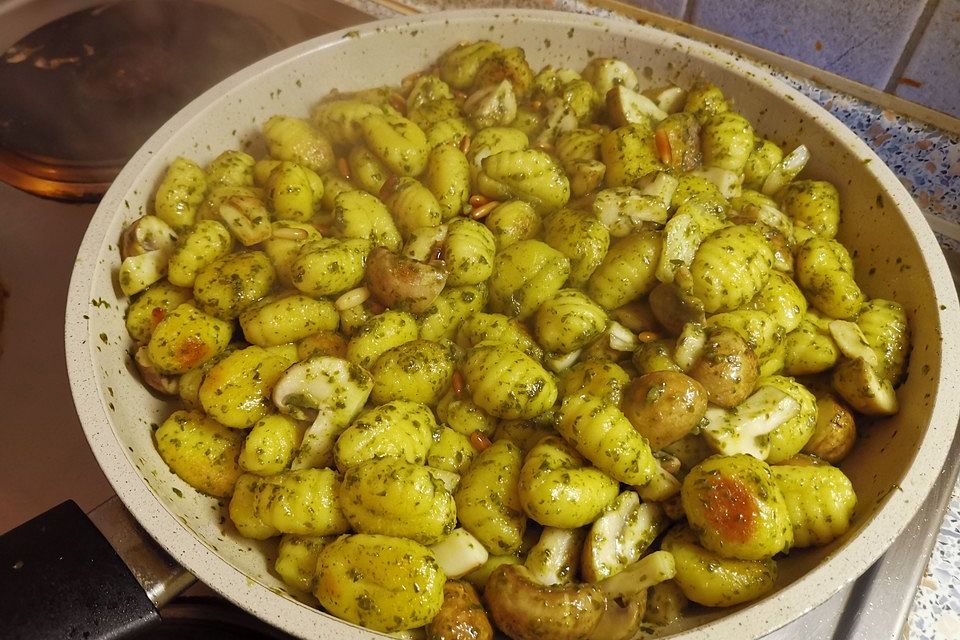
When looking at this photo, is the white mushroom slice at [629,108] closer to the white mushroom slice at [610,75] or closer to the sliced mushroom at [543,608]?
the white mushroom slice at [610,75]

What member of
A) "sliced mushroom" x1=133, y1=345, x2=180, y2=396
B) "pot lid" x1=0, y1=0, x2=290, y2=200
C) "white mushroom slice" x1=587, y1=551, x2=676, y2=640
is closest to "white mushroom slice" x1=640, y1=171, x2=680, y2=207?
"white mushroom slice" x1=587, y1=551, x2=676, y2=640

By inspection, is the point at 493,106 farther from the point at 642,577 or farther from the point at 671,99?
the point at 642,577

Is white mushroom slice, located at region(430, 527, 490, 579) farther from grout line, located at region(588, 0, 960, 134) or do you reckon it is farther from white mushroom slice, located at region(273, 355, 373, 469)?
grout line, located at region(588, 0, 960, 134)

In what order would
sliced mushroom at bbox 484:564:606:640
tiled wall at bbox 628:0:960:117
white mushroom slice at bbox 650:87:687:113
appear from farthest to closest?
1. white mushroom slice at bbox 650:87:687:113
2. tiled wall at bbox 628:0:960:117
3. sliced mushroom at bbox 484:564:606:640

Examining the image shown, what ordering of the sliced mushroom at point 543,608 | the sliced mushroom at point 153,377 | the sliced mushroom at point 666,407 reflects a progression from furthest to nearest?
the sliced mushroom at point 153,377
the sliced mushroom at point 666,407
the sliced mushroom at point 543,608

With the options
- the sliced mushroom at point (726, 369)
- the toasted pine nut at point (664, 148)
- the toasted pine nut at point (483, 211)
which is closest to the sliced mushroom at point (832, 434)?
the sliced mushroom at point (726, 369)
